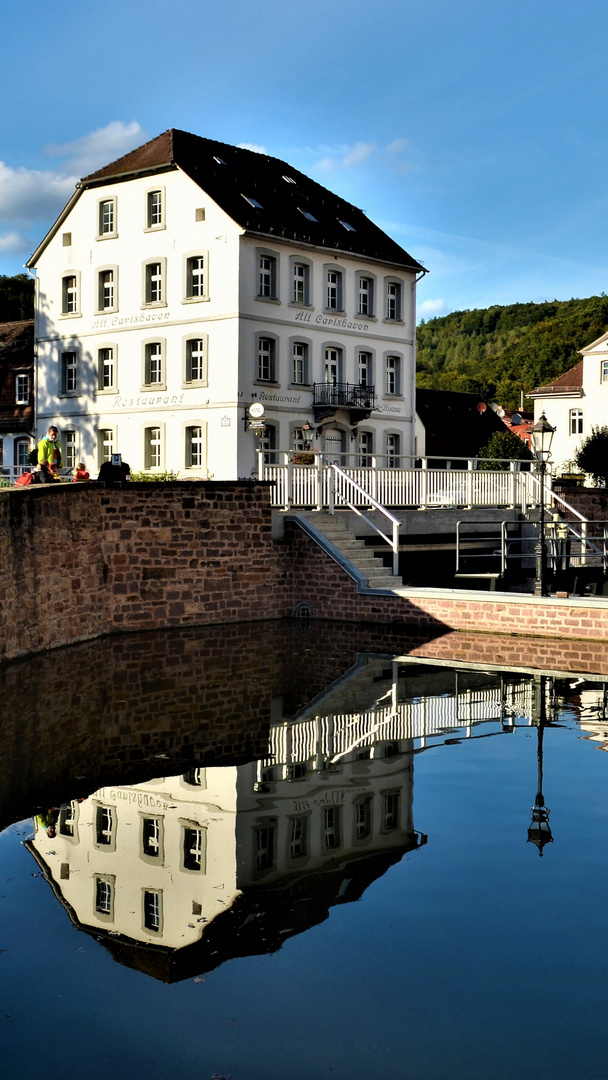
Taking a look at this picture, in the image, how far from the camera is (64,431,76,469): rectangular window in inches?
1606

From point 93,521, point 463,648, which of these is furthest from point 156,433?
point 463,648

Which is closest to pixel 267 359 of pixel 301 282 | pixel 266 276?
pixel 266 276

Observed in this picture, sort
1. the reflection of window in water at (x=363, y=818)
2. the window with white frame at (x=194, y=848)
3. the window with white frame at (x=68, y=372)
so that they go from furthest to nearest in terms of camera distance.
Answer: the window with white frame at (x=68, y=372), the reflection of window in water at (x=363, y=818), the window with white frame at (x=194, y=848)

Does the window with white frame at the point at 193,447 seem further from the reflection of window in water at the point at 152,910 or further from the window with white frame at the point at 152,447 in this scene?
the reflection of window in water at the point at 152,910

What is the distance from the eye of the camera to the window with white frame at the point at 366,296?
134 feet

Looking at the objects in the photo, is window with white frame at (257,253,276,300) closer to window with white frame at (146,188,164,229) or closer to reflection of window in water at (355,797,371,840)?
window with white frame at (146,188,164,229)

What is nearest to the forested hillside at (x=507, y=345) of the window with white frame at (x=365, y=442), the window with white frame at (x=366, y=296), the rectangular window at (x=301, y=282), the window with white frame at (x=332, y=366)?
the window with white frame at (x=366, y=296)

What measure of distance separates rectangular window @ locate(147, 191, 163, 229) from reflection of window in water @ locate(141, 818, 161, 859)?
1277 inches

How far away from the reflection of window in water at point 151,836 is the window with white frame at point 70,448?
33.8m

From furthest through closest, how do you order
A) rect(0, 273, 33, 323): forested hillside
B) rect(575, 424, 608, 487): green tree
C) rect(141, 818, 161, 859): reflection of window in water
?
rect(0, 273, 33, 323): forested hillside
rect(575, 424, 608, 487): green tree
rect(141, 818, 161, 859): reflection of window in water

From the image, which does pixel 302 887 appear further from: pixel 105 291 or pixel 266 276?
pixel 105 291

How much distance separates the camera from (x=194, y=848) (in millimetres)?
7434

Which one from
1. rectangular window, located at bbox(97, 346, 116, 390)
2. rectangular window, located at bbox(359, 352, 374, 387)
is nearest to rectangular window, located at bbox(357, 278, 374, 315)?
rectangular window, located at bbox(359, 352, 374, 387)

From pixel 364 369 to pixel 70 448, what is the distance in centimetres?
1117
